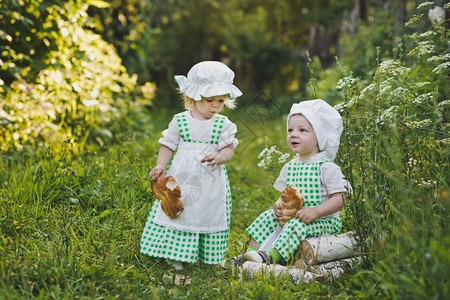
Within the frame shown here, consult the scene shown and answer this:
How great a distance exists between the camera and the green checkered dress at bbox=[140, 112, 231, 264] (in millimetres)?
2930

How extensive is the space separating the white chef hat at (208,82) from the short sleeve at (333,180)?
75 centimetres

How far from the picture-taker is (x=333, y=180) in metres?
3.02

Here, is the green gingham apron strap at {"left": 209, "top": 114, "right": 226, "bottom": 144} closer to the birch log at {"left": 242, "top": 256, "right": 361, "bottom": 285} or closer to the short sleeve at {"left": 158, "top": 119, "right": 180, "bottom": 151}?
the short sleeve at {"left": 158, "top": 119, "right": 180, "bottom": 151}

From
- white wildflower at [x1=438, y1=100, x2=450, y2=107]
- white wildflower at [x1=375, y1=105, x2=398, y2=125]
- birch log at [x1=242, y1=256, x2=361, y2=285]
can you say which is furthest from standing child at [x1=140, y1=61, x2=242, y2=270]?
white wildflower at [x1=438, y1=100, x2=450, y2=107]

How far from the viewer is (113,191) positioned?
3.82 meters

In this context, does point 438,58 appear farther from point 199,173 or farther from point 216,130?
point 199,173

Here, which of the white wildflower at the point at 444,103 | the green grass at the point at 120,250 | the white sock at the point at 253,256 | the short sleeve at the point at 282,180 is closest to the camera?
the green grass at the point at 120,250

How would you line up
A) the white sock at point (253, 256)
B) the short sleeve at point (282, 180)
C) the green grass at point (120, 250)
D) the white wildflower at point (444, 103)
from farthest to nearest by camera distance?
1. the short sleeve at point (282, 180)
2. the white sock at point (253, 256)
3. the white wildflower at point (444, 103)
4. the green grass at point (120, 250)

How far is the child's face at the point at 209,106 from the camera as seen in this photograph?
119 inches

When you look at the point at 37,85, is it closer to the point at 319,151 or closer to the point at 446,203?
the point at 319,151

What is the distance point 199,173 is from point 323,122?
88cm

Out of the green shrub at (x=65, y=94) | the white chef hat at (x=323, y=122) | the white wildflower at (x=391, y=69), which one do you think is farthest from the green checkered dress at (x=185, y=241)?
the green shrub at (x=65, y=94)

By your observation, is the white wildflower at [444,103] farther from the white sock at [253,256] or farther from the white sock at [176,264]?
the white sock at [176,264]

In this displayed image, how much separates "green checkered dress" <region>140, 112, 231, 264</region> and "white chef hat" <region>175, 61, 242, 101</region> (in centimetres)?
18
